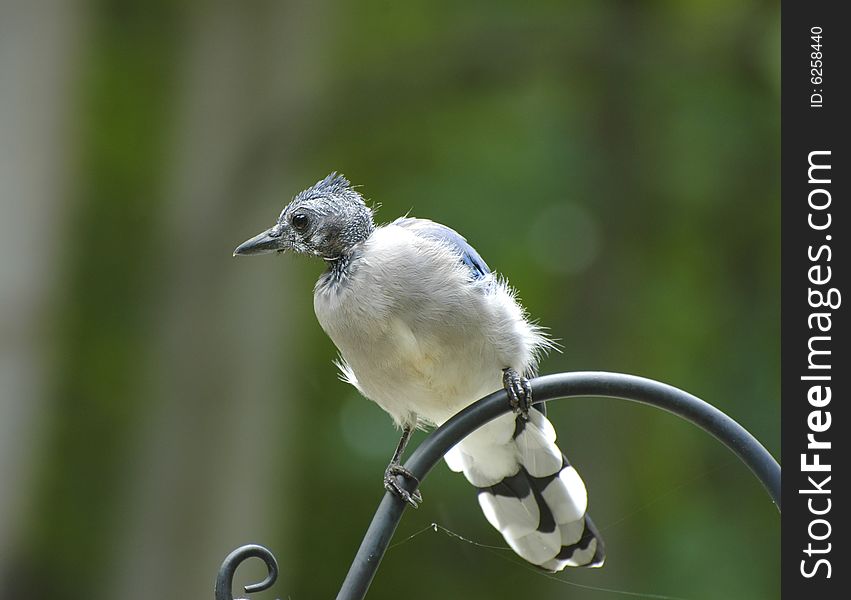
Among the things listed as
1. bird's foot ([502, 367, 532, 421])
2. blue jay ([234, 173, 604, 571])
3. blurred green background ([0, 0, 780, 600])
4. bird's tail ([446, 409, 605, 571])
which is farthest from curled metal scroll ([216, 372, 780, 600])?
blurred green background ([0, 0, 780, 600])

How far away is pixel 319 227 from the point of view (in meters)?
3.22

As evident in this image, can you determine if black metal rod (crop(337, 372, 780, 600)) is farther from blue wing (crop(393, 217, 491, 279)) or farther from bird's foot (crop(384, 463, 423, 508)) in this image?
blue wing (crop(393, 217, 491, 279))

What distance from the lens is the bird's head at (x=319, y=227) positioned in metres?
3.19

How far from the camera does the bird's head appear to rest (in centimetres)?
319

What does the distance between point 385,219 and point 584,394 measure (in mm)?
4795

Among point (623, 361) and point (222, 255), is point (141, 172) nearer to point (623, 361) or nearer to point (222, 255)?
point (222, 255)

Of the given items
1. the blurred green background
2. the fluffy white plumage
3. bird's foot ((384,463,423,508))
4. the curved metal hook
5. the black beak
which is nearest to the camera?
the curved metal hook

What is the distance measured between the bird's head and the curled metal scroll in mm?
882

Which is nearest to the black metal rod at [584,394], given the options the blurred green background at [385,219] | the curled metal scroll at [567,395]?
the curled metal scroll at [567,395]

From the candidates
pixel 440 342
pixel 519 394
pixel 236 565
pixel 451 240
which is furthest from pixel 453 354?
pixel 236 565

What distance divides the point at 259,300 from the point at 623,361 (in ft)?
7.92

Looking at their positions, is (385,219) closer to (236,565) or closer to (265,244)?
(265,244)
